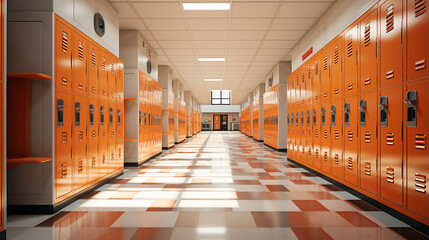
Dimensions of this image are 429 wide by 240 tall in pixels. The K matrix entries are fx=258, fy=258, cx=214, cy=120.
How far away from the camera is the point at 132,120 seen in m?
6.32

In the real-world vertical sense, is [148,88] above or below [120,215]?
above

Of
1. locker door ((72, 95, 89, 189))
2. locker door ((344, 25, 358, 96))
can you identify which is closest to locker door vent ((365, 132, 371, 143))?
locker door ((344, 25, 358, 96))

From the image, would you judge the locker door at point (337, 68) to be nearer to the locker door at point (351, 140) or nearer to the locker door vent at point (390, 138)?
the locker door at point (351, 140)

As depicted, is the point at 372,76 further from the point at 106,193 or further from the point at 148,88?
the point at 148,88

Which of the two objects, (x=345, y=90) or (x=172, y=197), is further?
(x=345, y=90)

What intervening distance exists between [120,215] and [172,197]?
87cm

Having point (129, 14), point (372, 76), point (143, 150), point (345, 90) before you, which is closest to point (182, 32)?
point (129, 14)

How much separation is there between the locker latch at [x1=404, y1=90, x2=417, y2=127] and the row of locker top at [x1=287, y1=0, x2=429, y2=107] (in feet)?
0.54

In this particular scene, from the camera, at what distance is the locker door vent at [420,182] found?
2.43 metres

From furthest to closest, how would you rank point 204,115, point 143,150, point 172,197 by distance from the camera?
point 204,115 < point 143,150 < point 172,197

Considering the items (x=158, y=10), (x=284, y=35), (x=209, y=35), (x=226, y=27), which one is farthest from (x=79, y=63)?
(x=284, y=35)

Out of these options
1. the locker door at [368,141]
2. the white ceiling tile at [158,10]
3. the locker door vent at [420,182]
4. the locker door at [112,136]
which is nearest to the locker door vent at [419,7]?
the locker door at [368,141]

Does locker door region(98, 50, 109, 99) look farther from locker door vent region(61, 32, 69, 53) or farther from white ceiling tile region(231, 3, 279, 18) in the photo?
white ceiling tile region(231, 3, 279, 18)

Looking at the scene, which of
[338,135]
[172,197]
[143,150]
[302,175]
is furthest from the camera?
[143,150]
